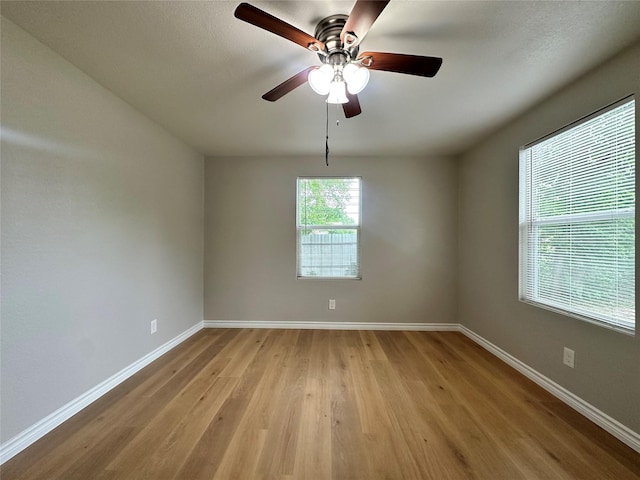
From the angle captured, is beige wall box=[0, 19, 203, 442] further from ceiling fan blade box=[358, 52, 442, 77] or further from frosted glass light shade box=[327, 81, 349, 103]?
ceiling fan blade box=[358, 52, 442, 77]

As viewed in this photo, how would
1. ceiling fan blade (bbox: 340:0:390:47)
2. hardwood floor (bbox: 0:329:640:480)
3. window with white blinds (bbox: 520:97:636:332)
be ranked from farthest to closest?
window with white blinds (bbox: 520:97:636:332)
hardwood floor (bbox: 0:329:640:480)
ceiling fan blade (bbox: 340:0:390:47)

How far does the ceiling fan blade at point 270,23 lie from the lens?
1.06 m

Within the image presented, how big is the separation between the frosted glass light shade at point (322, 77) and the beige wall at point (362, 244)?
2.11 metres

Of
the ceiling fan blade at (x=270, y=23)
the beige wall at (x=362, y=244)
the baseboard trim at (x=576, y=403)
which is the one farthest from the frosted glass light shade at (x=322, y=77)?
the baseboard trim at (x=576, y=403)

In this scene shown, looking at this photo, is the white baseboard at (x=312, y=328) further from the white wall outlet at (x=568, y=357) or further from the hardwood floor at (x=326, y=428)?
the white wall outlet at (x=568, y=357)

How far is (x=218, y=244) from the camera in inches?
140

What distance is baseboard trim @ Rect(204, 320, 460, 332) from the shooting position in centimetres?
347

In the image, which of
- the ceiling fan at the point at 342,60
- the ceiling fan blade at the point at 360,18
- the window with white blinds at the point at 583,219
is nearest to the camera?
the ceiling fan blade at the point at 360,18

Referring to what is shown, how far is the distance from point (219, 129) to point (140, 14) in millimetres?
1368

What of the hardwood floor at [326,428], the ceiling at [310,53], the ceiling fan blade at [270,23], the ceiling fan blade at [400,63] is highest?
the ceiling at [310,53]

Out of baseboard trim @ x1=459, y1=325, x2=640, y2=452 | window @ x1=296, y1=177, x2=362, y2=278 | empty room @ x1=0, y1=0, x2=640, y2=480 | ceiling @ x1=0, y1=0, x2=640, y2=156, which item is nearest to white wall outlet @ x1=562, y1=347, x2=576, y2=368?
empty room @ x1=0, y1=0, x2=640, y2=480

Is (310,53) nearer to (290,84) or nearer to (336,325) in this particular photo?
(290,84)

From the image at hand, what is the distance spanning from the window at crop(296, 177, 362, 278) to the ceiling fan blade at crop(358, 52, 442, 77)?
215cm

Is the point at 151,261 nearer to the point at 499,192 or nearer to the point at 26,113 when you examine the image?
the point at 26,113
